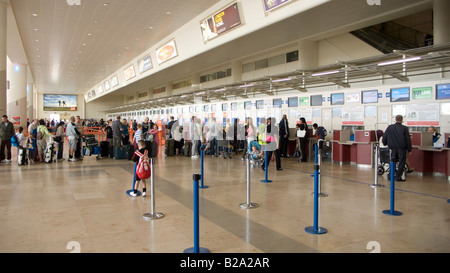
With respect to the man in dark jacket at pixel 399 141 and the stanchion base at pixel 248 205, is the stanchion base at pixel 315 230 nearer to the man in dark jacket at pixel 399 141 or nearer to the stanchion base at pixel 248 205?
the stanchion base at pixel 248 205

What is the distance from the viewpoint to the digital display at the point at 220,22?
440 inches

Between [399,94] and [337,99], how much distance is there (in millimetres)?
2514

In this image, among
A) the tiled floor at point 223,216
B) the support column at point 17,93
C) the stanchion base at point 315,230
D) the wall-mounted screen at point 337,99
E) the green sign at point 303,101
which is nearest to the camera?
the tiled floor at point 223,216

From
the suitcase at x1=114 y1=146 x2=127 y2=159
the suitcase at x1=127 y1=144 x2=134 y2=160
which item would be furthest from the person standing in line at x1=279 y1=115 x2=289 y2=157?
the suitcase at x1=114 y1=146 x2=127 y2=159

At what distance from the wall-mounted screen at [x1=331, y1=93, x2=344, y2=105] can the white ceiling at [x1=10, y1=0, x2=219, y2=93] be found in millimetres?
6169

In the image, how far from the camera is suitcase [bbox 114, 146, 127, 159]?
1345 centimetres

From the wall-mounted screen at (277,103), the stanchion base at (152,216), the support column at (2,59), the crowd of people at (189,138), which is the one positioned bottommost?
the stanchion base at (152,216)

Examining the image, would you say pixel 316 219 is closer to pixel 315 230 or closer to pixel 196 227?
pixel 315 230

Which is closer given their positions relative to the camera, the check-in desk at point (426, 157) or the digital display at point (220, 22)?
the check-in desk at point (426, 157)

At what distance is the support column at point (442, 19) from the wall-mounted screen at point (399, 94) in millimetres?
1726

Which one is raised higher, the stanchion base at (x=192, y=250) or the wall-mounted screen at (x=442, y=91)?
the wall-mounted screen at (x=442, y=91)

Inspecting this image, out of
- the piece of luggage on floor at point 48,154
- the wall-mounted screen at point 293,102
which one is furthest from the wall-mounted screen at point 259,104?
the piece of luggage on floor at point 48,154

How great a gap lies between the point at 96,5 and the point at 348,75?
1048 cm

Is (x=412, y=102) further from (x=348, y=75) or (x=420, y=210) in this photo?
(x=420, y=210)
